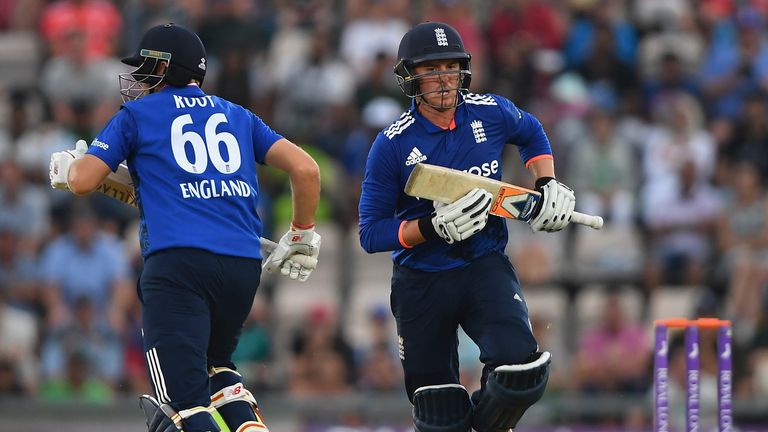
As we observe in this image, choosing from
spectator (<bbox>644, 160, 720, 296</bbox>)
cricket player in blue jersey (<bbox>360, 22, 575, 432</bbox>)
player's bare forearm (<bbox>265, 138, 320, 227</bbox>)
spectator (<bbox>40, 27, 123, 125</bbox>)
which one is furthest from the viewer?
spectator (<bbox>40, 27, 123, 125</bbox>)

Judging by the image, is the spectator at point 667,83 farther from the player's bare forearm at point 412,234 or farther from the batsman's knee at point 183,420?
the batsman's knee at point 183,420

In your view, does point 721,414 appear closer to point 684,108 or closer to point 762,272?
point 762,272

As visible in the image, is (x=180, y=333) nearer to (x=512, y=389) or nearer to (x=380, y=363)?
(x=512, y=389)

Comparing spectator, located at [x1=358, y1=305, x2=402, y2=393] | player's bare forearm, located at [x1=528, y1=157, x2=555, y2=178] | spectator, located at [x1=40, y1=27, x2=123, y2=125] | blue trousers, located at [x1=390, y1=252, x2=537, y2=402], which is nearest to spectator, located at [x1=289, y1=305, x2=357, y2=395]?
spectator, located at [x1=358, y1=305, x2=402, y2=393]

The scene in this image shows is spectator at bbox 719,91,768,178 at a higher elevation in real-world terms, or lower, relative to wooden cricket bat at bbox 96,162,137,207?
higher

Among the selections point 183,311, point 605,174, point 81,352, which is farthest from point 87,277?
point 183,311

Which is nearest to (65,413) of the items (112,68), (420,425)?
(112,68)

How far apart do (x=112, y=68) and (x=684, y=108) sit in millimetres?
5562

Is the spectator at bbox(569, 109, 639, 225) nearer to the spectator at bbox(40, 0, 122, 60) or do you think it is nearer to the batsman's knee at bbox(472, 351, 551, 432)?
the spectator at bbox(40, 0, 122, 60)

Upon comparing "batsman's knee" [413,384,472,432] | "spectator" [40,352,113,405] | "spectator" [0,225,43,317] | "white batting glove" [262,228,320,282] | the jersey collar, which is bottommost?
"spectator" [40,352,113,405]

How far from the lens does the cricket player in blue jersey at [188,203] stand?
21.8 feet

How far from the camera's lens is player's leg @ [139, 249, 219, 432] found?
661cm

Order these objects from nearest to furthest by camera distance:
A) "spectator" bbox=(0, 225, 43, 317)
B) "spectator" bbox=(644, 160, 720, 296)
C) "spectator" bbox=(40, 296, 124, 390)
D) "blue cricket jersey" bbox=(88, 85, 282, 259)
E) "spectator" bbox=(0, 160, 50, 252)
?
1. "blue cricket jersey" bbox=(88, 85, 282, 259)
2. "spectator" bbox=(40, 296, 124, 390)
3. "spectator" bbox=(644, 160, 720, 296)
4. "spectator" bbox=(0, 225, 43, 317)
5. "spectator" bbox=(0, 160, 50, 252)

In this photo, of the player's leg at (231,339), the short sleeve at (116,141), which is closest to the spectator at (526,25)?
the player's leg at (231,339)
